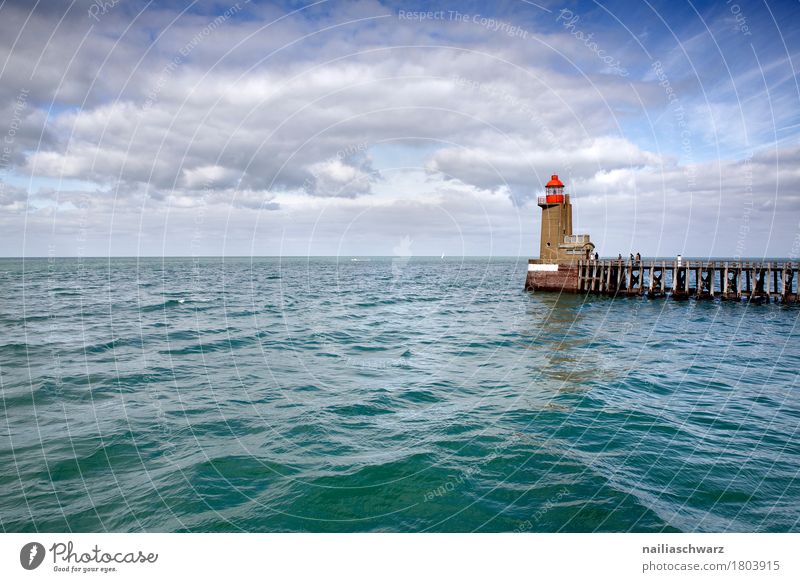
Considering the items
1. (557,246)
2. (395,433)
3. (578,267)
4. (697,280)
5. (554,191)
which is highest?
(554,191)

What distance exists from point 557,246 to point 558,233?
159 cm

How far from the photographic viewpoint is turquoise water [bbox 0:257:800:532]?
7.55 m

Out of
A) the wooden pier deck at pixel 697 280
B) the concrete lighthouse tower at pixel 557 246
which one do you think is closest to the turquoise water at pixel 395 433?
the wooden pier deck at pixel 697 280

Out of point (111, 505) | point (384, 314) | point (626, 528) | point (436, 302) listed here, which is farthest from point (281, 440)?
point (436, 302)

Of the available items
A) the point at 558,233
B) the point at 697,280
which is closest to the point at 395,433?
the point at 558,233

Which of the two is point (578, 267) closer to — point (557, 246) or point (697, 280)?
point (557, 246)

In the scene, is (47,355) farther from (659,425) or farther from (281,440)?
(659,425)

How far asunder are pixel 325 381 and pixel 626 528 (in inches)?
423

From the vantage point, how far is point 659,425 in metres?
11.5

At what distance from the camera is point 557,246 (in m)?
47.8

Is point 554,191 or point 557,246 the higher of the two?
point 554,191

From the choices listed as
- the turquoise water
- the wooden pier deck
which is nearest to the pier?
the wooden pier deck

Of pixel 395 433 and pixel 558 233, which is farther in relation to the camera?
pixel 558 233

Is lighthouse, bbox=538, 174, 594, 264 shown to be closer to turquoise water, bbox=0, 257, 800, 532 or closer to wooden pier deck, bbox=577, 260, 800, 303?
wooden pier deck, bbox=577, 260, 800, 303
